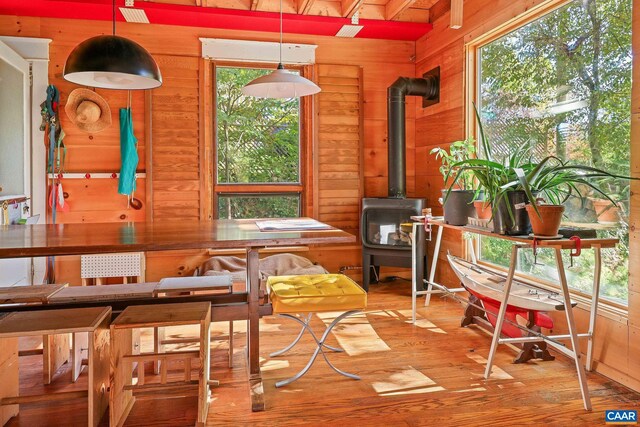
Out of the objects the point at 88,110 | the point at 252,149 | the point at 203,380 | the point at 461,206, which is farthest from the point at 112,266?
the point at 461,206

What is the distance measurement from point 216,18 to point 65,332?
3.27 meters

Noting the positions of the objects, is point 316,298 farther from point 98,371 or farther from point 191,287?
point 98,371

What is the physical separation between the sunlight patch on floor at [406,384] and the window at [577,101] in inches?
44.1

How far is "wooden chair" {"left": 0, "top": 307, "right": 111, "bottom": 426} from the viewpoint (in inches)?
71.1

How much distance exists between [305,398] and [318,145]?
2.88 metres

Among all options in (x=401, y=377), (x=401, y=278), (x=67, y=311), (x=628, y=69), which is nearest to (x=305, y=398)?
(x=401, y=377)

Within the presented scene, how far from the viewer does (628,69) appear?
8.00 ft

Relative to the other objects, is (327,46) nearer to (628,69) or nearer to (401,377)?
(628,69)

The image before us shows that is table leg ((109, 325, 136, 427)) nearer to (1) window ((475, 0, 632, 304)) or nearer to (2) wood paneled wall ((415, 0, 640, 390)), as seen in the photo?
(2) wood paneled wall ((415, 0, 640, 390))

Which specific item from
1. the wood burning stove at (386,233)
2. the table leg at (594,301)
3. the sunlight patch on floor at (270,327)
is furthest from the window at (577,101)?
the sunlight patch on floor at (270,327)

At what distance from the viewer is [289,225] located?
2.60 meters

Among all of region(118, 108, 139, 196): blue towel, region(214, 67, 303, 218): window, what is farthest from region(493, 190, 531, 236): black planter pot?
region(118, 108, 139, 196): blue towel

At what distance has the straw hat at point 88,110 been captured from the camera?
4.10 meters

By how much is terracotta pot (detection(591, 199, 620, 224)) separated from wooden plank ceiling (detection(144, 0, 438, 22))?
221 cm
